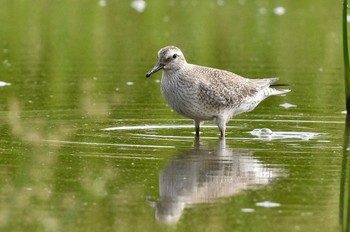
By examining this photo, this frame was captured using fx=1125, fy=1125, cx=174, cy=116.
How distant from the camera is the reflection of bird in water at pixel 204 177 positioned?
24.9 feet

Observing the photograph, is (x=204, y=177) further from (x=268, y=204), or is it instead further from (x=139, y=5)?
(x=139, y=5)

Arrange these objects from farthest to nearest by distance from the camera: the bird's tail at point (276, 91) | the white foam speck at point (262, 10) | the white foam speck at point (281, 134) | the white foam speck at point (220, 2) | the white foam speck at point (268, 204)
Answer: the white foam speck at point (220, 2)
the white foam speck at point (262, 10)
the bird's tail at point (276, 91)
the white foam speck at point (281, 134)
the white foam speck at point (268, 204)

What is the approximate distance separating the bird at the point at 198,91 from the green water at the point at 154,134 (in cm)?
22

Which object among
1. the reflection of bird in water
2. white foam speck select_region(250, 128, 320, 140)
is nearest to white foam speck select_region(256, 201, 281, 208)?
the reflection of bird in water

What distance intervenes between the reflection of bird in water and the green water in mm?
11

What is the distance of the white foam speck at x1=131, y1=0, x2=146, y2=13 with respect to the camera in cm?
2205

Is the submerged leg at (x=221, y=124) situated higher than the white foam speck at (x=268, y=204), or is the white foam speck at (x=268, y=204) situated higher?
the submerged leg at (x=221, y=124)

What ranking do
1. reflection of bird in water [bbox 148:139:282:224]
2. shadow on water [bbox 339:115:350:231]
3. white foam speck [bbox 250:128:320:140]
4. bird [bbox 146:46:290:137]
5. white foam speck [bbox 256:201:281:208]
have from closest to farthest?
1. shadow on water [bbox 339:115:350:231]
2. white foam speck [bbox 256:201:281:208]
3. reflection of bird in water [bbox 148:139:282:224]
4. white foam speck [bbox 250:128:320:140]
5. bird [bbox 146:46:290:137]

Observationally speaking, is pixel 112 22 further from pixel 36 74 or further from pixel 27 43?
pixel 36 74

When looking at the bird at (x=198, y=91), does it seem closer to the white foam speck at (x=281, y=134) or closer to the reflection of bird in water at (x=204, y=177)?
the white foam speck at (x=281, y=134)

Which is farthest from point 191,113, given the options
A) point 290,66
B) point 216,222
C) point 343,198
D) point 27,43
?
point 27,43

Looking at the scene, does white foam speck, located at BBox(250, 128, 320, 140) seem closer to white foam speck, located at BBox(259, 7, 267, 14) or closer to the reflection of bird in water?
the reflection of bird in water

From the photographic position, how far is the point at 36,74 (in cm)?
1435

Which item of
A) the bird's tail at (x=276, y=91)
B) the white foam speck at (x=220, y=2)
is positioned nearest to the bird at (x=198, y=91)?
the bird's tail at (x=276, y=91)
